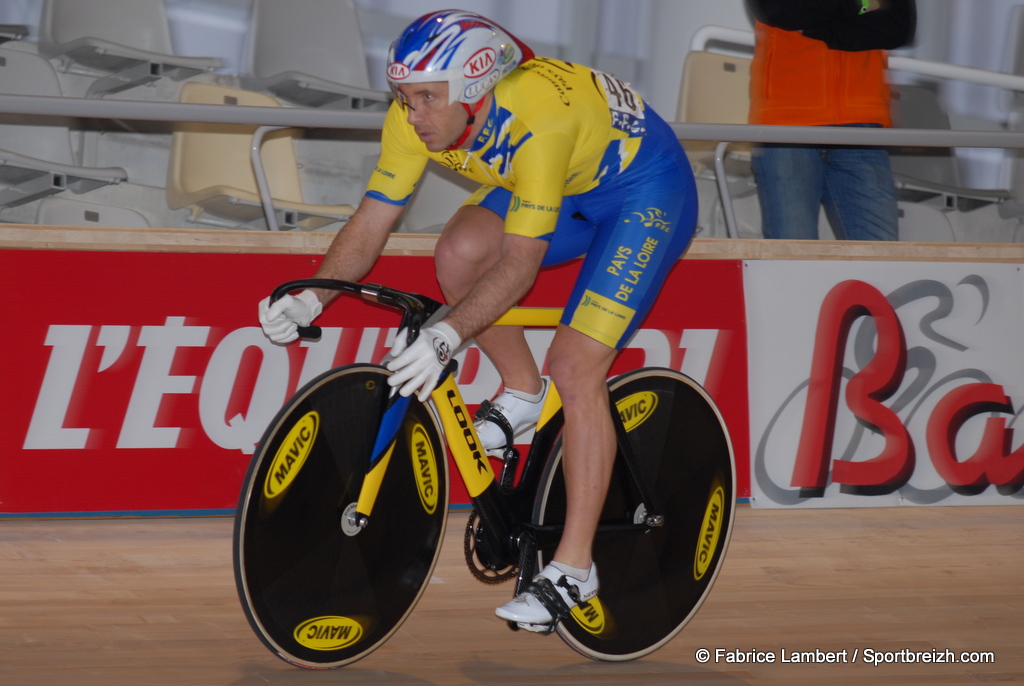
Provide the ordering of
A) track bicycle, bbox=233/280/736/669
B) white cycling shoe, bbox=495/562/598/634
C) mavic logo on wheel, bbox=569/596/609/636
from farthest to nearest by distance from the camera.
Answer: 1. mavic logo on wheel, bbox=569/596/609/636
2. white cycling shoe, bbox=495/562/598/634
3. track bicycle, bbox=233/280/736/669

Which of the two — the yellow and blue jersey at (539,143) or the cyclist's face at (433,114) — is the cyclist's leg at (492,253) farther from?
the cyclist's face at (433,114)

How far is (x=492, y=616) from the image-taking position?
116 inches

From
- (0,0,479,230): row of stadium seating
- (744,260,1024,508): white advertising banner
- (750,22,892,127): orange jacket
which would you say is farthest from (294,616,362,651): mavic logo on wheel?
(750,22,892,127): orange jacket

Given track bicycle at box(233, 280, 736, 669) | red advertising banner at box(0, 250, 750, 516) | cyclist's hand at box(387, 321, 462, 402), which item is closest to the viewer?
cyclist's hand at box(387, 321, 462, 402)

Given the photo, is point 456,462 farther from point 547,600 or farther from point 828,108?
point 828,108

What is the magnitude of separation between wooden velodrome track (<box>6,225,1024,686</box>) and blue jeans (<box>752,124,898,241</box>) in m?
0.14

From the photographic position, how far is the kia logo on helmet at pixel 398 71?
91.9 inches

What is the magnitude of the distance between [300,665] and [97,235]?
2.05m

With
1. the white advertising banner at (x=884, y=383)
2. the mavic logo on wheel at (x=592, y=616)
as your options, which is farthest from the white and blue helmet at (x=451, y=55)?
the white advertising banner at (x=884, y=383)

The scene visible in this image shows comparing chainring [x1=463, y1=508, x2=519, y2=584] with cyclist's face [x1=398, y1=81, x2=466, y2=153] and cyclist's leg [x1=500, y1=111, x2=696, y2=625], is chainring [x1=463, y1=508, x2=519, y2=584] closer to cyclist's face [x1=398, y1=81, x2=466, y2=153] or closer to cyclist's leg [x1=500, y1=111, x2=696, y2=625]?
cyclist's leg [x1=500, y1=111, x2=696, y2=625]

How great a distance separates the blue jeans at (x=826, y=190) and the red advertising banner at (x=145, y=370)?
1.64 metres

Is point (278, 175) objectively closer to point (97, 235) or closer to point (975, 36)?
point (97, 235)

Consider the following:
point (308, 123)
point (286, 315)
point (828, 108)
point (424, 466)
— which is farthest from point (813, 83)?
point (286, 315)

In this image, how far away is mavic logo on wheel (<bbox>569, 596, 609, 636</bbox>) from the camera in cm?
264
